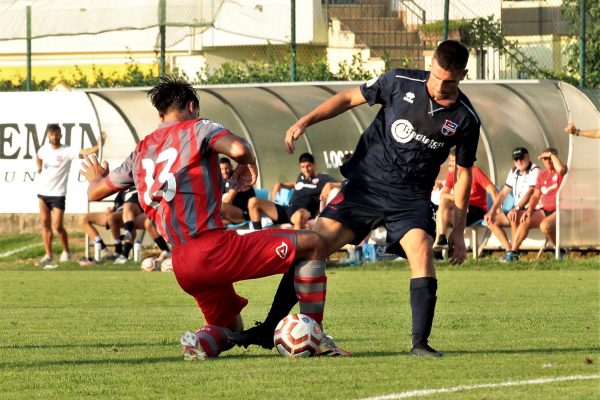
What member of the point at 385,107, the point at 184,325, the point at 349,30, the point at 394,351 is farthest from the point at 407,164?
the point at 349,30

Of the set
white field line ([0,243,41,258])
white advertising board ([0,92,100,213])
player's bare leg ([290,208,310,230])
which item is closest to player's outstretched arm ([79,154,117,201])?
player's bare leg ([290,208,310,230])

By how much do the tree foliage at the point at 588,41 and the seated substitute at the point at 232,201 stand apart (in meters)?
6.30

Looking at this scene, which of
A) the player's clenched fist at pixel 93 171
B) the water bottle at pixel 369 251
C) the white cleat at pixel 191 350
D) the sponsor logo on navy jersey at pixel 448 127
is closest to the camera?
the white cleat at pixel 191 350

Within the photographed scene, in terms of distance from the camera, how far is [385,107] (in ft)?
27.4

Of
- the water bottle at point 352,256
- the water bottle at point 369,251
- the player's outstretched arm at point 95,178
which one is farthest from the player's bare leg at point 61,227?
the player's outstretched arm at point 95,178

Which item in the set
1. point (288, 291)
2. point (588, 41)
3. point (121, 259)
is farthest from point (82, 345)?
point (588, 41)

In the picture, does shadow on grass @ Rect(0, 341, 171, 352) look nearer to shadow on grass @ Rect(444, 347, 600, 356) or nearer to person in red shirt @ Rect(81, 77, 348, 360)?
person in red shirt @ Rect(81, 77, 348, 360)

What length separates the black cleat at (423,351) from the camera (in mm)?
7859

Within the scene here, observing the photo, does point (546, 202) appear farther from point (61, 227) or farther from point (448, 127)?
point (448, 127)

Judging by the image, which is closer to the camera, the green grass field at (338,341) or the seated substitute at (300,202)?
the green grass field at (338,341)

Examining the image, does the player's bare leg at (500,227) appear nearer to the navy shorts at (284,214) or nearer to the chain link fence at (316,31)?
the navy shorts at (284,214)

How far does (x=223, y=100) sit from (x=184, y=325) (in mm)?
13243

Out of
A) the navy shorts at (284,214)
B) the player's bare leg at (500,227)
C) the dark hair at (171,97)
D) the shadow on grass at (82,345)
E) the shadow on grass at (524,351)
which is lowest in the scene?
the shadow on grass at (82,345)

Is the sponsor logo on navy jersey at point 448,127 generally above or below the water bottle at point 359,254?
above
